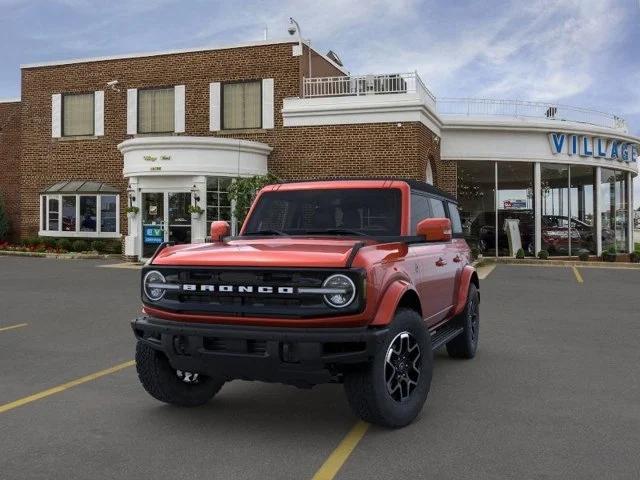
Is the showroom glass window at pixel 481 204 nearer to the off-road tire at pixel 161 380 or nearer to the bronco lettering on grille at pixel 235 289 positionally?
the off-road tire at pixel 161 380

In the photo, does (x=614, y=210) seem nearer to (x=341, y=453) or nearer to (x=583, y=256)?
(x=583, y=256)

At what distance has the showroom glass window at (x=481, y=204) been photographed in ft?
78.2

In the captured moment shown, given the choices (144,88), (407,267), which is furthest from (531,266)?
(407,267)

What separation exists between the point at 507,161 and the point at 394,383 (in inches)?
814

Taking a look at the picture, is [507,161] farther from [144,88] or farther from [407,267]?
Result: [407,267]

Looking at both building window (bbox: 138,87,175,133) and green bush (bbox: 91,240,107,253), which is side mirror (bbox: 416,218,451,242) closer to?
building window (bbox: 138,87,175,133)

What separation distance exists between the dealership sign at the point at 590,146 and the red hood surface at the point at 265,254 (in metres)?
21.2

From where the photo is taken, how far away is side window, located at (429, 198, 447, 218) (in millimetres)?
6270

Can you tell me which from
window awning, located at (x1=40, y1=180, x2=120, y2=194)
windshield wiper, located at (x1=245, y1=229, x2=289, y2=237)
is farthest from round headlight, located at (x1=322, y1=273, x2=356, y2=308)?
window awning, located at (x1=40, y1=180, x2=120, y2=194)

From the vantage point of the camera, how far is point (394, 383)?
4.54 metres

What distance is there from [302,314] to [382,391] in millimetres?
762

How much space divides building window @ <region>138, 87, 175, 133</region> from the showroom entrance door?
398 cm

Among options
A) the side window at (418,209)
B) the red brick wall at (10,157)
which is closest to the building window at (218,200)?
the red brick wall at (10,157)

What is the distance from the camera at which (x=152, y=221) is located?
21.2 metres
